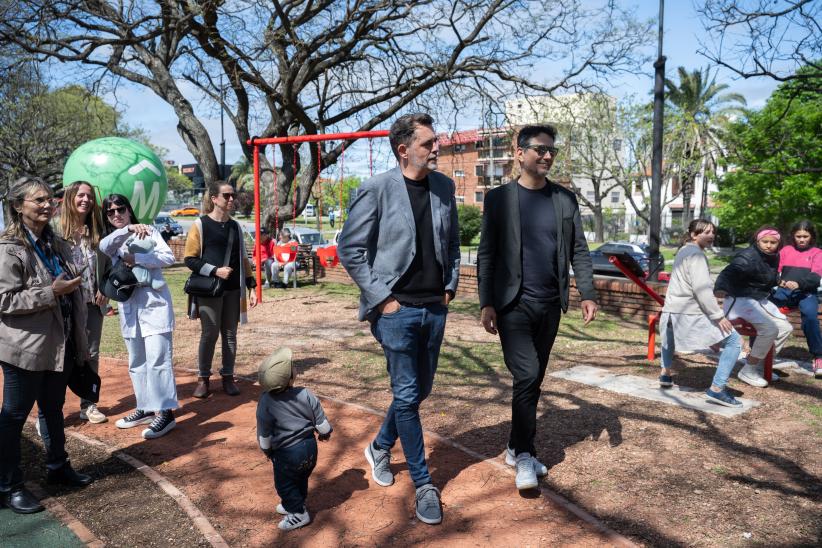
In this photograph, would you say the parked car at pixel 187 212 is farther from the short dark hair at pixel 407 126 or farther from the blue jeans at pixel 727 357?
the short dark hair at pixel 407 126

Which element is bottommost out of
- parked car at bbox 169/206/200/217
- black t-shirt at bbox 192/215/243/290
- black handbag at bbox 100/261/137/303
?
black handbag at bbox 100/261/137/303

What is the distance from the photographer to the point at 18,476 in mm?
3494

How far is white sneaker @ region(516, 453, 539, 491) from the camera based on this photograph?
348 cm

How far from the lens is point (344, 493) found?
11.9 feet

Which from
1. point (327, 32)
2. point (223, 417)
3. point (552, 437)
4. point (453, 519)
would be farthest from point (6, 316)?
point (327, 32)

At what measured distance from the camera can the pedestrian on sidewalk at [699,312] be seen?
5.19 m

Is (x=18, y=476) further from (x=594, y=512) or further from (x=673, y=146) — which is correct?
(x=673, y=146)

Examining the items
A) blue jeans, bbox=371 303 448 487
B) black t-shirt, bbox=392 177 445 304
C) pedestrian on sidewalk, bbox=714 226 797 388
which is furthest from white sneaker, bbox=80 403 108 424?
pedestrian on sidewalk, bbox=714 226 797 388

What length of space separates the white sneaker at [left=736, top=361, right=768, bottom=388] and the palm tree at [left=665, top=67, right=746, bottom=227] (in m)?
22.8

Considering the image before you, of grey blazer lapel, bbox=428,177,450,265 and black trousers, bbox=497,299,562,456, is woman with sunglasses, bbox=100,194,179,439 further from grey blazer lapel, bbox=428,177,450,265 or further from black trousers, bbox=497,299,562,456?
black trousers, bbox=497,299,562,456

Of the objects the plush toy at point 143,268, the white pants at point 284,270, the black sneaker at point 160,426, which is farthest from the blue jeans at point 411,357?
the white pants at point 284,270

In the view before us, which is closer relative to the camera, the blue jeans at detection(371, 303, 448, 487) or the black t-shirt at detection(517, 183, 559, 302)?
the blue jeans at detection(371, 303, 448, 487)

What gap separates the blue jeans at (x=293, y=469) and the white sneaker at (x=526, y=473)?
3.87 ft

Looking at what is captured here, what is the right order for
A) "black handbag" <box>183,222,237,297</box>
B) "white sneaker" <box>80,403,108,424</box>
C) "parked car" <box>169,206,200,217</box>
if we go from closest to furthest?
1. "white sneaker" <box>80,403,108,424</box>
2. "black handbag" <box>183,222,237,297</box>
3. "parked car" <box>169,206,200,217</box>
